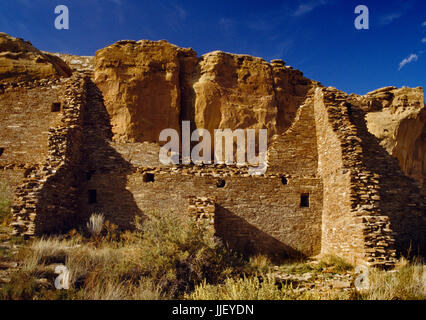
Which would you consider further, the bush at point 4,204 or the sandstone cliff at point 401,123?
the sandstone cliff at point 401,123

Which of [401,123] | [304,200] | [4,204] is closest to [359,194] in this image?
[304,200]

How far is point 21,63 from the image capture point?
502 inches

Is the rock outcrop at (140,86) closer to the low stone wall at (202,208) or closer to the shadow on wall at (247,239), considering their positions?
the low stone wall at (202,208)

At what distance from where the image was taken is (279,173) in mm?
9383

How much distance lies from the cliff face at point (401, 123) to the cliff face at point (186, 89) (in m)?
6.37

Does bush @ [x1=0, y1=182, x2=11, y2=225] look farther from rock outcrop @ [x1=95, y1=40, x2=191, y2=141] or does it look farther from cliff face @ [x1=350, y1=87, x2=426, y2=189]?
cliff face @ [x1=350, y1=87, x2=426, y2=189]

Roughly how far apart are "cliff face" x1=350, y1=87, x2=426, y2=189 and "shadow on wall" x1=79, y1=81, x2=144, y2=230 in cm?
1735

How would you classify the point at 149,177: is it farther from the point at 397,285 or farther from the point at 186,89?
the point at 186,89

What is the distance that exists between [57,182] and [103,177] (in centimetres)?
146

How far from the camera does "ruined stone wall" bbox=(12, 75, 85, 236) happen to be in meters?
7.04

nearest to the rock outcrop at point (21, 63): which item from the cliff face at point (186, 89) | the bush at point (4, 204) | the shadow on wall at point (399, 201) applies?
the bush at point (4, 204)

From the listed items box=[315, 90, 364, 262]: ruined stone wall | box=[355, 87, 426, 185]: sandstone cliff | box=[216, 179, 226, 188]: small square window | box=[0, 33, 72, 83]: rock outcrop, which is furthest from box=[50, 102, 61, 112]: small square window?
box=[355, 87, 426, 185]: sandstone cliff

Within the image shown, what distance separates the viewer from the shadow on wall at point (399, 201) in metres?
8.66
